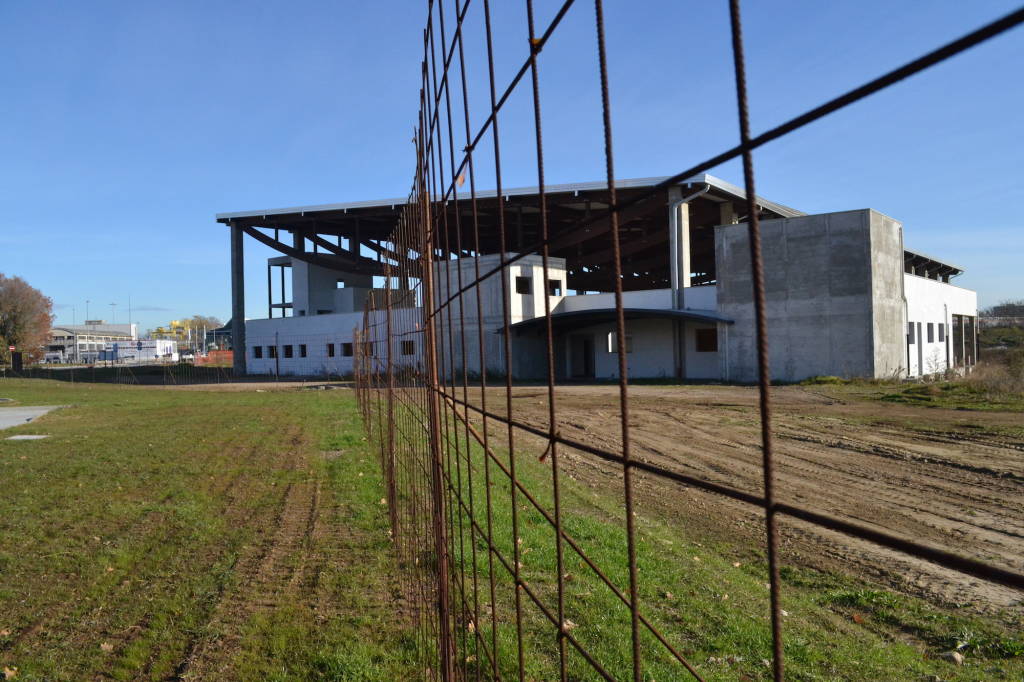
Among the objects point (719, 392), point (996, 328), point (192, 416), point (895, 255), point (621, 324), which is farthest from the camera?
point (996, 328)

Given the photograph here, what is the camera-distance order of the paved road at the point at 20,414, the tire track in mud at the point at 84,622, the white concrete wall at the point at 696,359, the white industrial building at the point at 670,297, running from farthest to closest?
the white concrete wall at the point at 696,359 → the white industrial building at the point at 670,297 → the paved road at the point at 20,414 → the tire track in mud at the point at 84,622

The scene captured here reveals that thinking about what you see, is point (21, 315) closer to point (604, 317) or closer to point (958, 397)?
point (604, 317)

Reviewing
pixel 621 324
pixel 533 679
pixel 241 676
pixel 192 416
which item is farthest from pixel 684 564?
pixel 192 416

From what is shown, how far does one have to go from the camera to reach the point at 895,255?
24.3 metres

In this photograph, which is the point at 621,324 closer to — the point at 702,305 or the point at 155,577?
the point at 155,577

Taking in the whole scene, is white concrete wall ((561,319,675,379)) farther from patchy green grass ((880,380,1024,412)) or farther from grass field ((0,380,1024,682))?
grass field ((0,380,1024,682))

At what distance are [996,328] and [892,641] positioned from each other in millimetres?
42928

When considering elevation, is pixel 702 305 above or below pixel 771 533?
above

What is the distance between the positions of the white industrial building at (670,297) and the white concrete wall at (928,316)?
108mm

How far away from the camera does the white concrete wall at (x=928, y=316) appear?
91.4 feet

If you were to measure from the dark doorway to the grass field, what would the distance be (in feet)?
81.0

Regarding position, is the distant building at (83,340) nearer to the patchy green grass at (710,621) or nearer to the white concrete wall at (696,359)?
the white concrete wall at (696,359)

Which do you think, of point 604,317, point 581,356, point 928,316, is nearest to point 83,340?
point 581,356

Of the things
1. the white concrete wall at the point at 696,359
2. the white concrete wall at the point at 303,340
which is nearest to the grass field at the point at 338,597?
the white concrete wall at the point at 696,359
